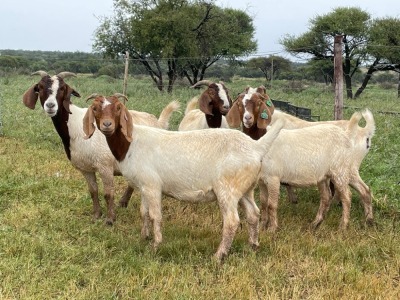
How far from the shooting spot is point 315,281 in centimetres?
377

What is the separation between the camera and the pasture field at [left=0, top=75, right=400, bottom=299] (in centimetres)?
355

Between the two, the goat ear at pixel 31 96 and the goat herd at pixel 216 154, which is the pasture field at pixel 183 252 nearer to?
the goat herd at pixel 216 154

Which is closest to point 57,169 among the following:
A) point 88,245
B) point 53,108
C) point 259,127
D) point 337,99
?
point 53,108

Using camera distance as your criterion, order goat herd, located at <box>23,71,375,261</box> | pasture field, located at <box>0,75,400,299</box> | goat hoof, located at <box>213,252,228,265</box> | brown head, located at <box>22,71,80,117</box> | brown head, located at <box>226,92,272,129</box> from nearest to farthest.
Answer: pasture field, located at <box>0,75,400,299</box>
goat hoof, located at <box>213,252,228,265</box>
goat herd, located at <box>23,71,375,261</box>
brown head, located at <box>226,92,272,129</box>
brown head, located at <box>22,71,80,117</box>

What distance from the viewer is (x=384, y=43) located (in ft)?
89.0

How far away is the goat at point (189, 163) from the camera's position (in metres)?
4.14

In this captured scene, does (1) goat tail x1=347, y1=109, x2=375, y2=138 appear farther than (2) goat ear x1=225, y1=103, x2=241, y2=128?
Yes

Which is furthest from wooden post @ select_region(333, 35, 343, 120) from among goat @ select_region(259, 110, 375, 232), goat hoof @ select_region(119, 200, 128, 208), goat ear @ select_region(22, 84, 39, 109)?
goat ear @ select_region(22, 84, 39, 109)

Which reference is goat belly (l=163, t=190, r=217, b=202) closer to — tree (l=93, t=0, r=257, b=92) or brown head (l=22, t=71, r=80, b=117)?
brown head (l=22, t=71, r=80, b=117)

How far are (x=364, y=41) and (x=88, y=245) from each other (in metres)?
28.3

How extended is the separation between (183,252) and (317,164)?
2.07 metres

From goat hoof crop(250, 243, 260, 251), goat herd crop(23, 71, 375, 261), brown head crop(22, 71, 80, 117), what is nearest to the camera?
goat herd crop(23, 71, 375, 261)

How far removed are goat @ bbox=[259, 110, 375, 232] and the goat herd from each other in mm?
12

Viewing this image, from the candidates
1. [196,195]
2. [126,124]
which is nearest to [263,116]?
[196,195]
